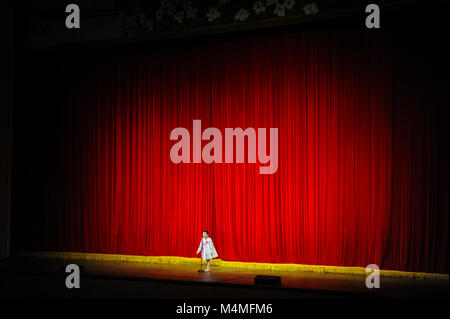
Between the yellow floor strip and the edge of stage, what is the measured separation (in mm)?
13

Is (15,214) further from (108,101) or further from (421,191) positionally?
(421,191)

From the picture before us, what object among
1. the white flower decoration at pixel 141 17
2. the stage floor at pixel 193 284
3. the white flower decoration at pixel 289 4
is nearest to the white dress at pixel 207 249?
the stage floor at pixel 193 284

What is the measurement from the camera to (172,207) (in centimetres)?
902

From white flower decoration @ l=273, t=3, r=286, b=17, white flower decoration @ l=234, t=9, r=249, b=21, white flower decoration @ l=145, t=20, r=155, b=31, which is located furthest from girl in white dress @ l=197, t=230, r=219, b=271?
white flower decoration @ l=145, t=20, r=155, b=31

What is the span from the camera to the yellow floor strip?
7.41 meters

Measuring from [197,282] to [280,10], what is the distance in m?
3.96

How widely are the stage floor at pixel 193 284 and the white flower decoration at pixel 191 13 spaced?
3.78m

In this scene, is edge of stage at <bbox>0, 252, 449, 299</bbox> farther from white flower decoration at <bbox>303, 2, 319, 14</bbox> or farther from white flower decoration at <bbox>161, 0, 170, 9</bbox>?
white flower decoration at <bbox>161, 0, 170, 9</bbox>

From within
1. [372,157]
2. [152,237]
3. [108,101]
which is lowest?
[152,237]

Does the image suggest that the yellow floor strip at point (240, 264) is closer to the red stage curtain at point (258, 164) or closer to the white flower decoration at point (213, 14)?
the red stage curtain at point (258, 164)

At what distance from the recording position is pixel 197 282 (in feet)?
23.0

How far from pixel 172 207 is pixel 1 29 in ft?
Answer: 13.8

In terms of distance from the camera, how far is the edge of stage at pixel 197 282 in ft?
21.3
